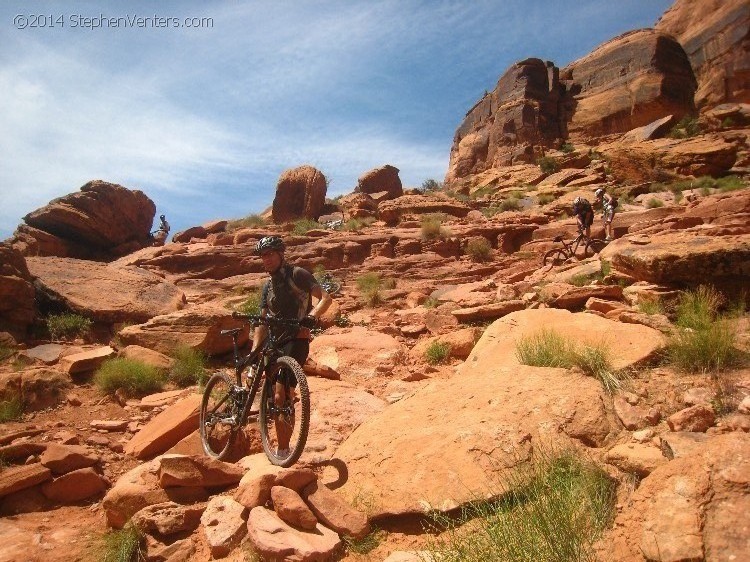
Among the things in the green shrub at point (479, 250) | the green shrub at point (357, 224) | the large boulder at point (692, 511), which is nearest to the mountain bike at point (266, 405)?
the large boulder at point (692, 511)

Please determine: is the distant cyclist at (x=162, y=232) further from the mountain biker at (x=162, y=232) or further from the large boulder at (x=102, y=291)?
the large boulder at (x=102, y=291)

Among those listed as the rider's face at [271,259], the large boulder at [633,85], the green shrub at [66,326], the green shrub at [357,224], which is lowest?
the green shrub at [66,326]

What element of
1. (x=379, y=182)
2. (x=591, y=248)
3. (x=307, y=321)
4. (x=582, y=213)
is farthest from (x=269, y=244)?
(x=379, y=182)

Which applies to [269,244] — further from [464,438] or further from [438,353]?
[438,353]

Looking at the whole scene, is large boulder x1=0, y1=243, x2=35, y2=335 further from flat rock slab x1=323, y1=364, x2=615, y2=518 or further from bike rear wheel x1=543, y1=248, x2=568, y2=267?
bike rear wheel x1=543, y1=248, x2=568, y2=267

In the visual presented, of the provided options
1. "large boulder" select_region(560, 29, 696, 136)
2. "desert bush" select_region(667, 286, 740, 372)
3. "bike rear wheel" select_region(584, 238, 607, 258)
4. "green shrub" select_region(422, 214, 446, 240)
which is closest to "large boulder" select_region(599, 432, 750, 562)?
"desert bush" select_region(667, 286, 740, 372)

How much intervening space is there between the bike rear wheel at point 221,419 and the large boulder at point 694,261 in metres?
6.26

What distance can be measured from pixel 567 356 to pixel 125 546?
4136mm

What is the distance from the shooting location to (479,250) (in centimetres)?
1822

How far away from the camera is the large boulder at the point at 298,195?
3116 cm

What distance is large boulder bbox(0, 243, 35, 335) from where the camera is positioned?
10.3m

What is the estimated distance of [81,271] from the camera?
43.1ft

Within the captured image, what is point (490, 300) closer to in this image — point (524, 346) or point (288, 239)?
point (524, 346)

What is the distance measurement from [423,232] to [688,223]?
31.7ft
